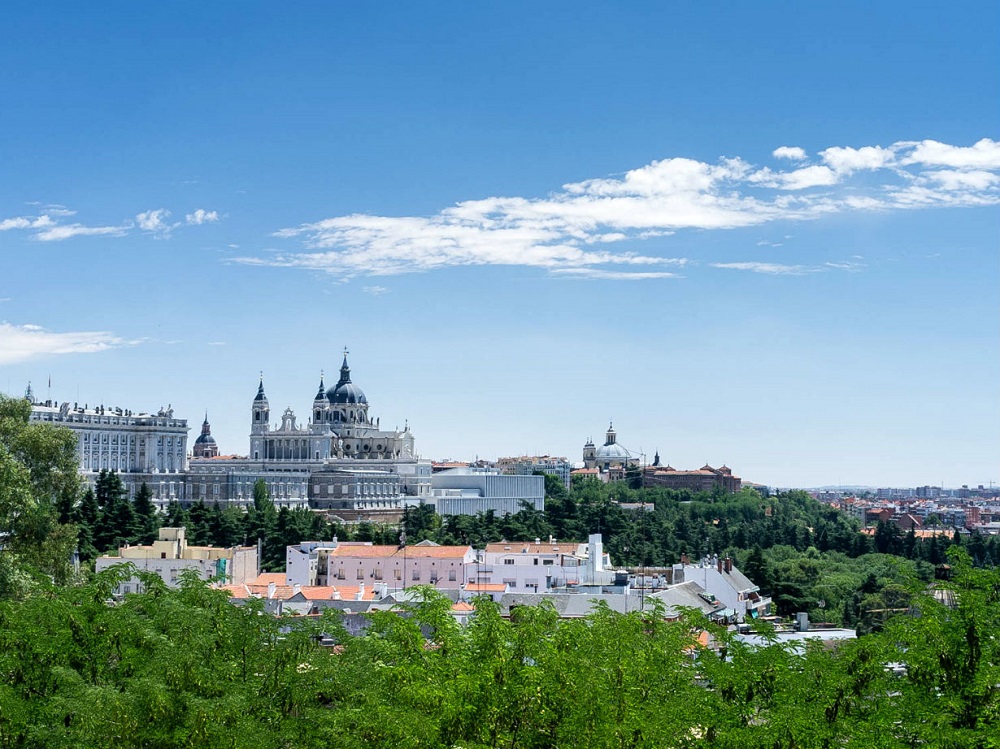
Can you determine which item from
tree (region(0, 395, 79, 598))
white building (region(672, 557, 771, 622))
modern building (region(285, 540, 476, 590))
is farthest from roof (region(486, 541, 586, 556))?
tree (region(0, 395, 79, 598))

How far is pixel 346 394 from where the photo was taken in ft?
486

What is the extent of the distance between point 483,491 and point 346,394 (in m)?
19.1

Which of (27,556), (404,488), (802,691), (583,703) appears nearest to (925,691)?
(802,691)

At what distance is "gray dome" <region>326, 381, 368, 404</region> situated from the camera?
14788 centimetres

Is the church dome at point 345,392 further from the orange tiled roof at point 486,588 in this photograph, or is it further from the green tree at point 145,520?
the orange tiled roof at point 486,588

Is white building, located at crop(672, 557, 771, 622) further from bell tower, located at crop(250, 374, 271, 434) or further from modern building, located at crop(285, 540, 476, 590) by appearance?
bell tower, located at crop(250, 374, 271, 434)

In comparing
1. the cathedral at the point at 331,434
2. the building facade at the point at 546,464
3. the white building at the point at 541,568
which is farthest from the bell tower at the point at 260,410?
the white building at the point at 541,568

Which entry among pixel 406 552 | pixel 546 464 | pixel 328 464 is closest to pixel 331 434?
pixel 328 464

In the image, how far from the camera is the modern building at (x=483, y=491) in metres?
135

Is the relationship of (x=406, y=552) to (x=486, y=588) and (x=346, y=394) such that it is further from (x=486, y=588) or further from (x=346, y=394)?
(x=346, y=394)

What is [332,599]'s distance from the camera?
169 ft

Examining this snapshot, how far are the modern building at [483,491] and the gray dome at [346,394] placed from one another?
468 inches

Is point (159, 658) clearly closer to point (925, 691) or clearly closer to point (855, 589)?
point (925, 691)

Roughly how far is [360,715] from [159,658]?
312 centimetres
